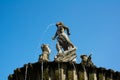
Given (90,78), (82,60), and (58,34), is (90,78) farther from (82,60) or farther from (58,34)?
(58,34)

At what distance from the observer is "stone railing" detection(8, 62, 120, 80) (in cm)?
2477

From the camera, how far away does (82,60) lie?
87.5 ft

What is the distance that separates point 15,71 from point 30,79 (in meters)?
1.35

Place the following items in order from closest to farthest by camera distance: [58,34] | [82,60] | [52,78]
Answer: [52,78] → [82,60] → [58,34]

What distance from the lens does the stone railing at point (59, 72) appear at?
24.8 m

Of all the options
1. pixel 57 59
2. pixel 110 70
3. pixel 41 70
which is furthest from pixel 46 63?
pixel 110 70

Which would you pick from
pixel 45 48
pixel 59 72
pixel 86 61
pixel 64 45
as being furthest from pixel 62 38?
pixel 59 72

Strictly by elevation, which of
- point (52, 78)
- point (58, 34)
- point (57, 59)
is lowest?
point (52, 78)

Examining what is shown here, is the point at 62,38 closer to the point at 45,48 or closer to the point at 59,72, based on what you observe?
the point at 45,48

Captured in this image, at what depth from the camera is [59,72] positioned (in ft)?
81.0

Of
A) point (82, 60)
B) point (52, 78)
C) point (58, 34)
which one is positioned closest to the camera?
point (52, 78)

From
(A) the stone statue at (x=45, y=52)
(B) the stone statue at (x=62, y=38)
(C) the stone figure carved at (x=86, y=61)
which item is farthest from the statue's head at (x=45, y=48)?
(C) the stone figure carved at (x=86, y=61)

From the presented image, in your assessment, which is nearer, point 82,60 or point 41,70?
point 41,70

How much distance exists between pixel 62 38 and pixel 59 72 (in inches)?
178
